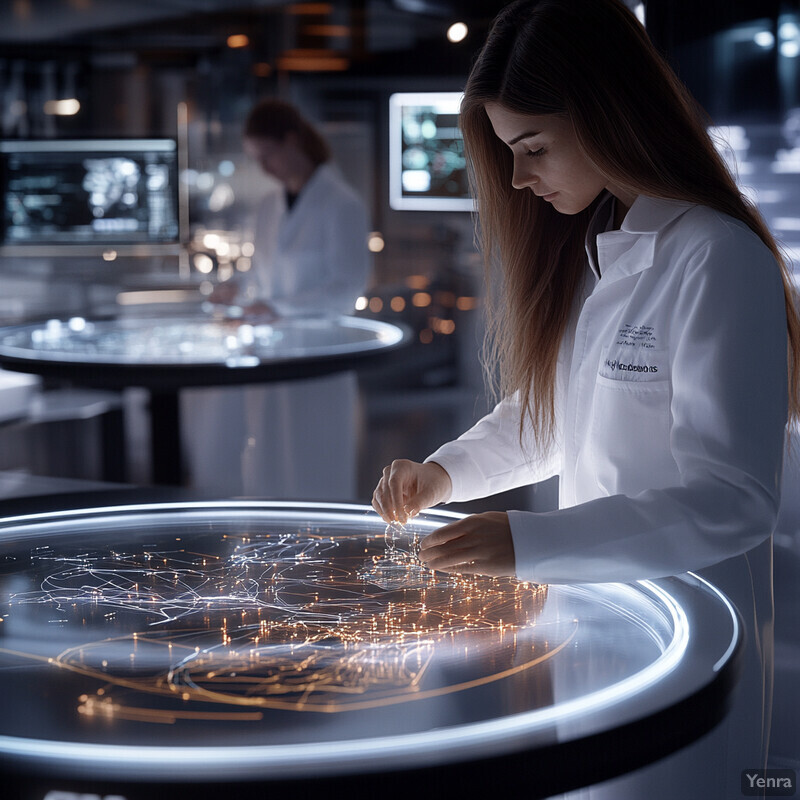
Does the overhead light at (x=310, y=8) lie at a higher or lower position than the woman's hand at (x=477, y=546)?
higher

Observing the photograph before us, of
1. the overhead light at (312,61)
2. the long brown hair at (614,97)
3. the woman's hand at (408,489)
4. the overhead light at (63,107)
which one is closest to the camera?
the long brown hair at (614,97)

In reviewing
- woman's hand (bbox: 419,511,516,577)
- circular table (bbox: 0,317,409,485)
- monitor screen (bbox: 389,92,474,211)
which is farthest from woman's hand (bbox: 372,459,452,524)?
monitor screen (bbox: 389,92,474,211)

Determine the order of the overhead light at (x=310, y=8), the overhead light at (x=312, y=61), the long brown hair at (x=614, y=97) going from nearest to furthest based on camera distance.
→ the long brown hair at (x=614, y=97), the overhead light at (x=310, y=8), the overhead light at (x=312, y=61)

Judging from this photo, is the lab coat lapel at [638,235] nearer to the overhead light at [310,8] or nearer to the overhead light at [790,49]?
the overhead light at [790,49]

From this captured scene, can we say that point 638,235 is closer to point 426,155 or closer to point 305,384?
point 305,384

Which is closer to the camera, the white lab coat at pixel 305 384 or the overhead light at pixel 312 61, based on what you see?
the white lab coat at pixel 305 384

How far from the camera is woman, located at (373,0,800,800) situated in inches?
36.3

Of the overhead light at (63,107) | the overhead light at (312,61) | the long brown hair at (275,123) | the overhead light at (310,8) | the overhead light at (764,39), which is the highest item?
the overhead light at (310,8)

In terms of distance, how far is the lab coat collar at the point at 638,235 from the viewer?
1087 mm

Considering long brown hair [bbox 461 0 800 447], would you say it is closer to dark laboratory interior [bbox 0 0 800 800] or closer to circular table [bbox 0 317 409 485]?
dark laboratory interior [bbox 0 0 800 800]

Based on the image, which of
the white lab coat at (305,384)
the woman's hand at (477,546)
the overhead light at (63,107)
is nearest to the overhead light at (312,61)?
the overhead light at (63,107)

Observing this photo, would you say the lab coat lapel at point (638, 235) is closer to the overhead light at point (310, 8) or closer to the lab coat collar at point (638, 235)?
the lab coat collar at point (638, 235)

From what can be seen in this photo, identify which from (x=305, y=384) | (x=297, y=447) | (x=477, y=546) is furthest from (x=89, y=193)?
(x=477, y=546)

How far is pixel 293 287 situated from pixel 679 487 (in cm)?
284
